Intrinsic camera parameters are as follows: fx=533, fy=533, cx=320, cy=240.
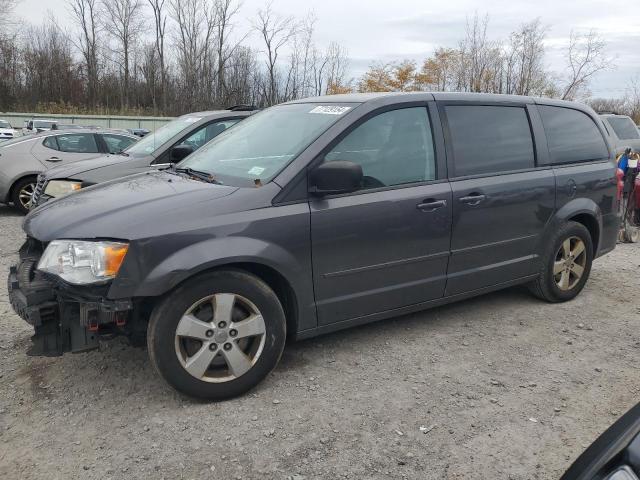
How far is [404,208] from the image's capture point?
3.57 metres

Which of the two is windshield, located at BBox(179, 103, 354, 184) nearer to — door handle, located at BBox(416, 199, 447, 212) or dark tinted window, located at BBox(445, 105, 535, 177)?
door handle, located at BBox(416, 199, 447, 212)

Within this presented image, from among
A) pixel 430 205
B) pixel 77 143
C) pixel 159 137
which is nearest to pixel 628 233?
pixel 430 205

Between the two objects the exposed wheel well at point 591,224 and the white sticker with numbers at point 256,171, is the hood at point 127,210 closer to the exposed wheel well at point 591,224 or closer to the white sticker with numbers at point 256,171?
the white sticker with numbers at point 256,171

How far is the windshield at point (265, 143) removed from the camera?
3395 millimetres

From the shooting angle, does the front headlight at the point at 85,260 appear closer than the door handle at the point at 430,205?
Yes

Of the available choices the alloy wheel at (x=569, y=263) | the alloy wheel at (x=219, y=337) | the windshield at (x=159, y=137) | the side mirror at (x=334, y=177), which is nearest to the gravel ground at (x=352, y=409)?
the alloy wheel at (x=219, y=337)

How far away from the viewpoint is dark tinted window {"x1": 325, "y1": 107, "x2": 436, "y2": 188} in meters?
3.49

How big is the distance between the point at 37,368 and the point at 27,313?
821mm

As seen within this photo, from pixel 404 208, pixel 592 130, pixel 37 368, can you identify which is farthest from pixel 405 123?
pixel 37 368

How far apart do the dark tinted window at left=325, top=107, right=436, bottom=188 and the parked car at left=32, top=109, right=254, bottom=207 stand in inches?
117

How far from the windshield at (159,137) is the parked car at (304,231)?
2935mm

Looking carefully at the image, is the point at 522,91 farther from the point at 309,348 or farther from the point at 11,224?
the point at 309,348

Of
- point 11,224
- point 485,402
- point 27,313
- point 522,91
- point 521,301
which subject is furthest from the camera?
point 522,91

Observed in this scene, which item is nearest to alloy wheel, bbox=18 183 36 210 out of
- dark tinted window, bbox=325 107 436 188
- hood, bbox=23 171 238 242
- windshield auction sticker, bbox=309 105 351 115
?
hood, bbox=23 171 238 242
